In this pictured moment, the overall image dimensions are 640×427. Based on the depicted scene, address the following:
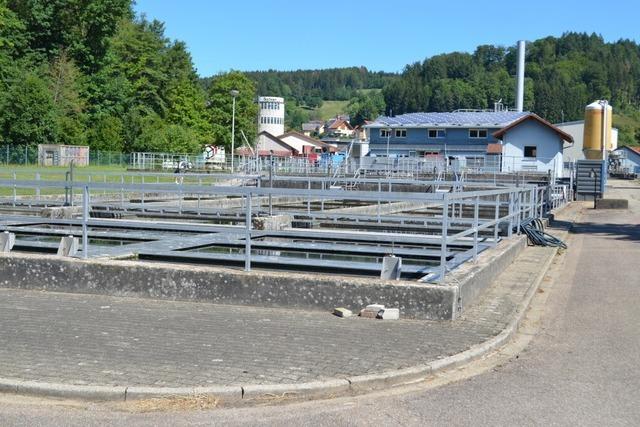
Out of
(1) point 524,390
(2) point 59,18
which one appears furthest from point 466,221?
(2) point 59,18

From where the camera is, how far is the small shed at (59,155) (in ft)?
199

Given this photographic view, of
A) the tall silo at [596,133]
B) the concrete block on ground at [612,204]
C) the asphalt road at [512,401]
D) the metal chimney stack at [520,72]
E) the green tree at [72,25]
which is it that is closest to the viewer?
the asphalt road at [512,401]

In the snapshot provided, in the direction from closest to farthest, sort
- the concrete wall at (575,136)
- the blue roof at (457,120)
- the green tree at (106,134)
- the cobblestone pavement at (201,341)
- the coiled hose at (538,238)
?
the cobblestone pavement at (201,341) < the coiled hose at (538,238) < the green tree at (106,134) < the blue roof at (457,120) < the concrete wall at (575,136)

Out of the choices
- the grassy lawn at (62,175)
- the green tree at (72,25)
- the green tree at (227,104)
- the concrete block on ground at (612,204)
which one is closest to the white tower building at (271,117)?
the green tree at (227,104)

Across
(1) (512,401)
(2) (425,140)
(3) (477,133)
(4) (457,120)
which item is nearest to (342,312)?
(1) (512,401)

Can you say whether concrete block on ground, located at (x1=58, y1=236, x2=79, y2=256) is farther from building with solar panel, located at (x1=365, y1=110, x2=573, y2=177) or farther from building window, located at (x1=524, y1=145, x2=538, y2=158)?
building window, located at (x1=524, y1=145, x2=538, y2=158)

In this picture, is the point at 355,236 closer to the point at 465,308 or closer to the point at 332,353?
the point at 465,308

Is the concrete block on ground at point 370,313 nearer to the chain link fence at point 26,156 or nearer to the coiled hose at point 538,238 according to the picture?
the coiled hose at point 538,238

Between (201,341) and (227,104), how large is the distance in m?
83.0

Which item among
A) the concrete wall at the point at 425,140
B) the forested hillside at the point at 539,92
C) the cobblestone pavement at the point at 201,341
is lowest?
the cobblestone pavement at the point at 201,341

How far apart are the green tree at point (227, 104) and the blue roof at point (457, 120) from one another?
55.2 feet

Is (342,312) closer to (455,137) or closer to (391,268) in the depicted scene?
(391,268)

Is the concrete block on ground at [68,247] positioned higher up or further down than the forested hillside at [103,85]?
further down

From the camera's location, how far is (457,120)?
79.6 metres
